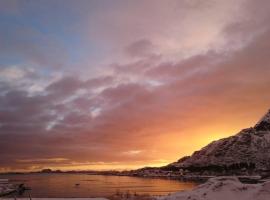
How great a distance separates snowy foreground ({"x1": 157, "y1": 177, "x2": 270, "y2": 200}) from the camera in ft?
114

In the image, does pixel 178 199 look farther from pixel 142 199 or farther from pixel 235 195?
pixel 142 199

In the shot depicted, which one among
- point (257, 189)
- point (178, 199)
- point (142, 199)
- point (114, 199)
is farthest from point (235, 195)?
point (114, 199)

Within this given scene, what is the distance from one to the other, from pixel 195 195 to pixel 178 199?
237 cm

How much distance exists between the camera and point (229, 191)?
37.5 meters

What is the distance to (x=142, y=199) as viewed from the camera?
53.5m

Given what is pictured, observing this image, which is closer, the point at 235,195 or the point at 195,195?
the point at 235,195

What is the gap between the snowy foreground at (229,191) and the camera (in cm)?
3462

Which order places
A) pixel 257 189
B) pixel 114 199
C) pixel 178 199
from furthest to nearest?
1. pixel 114 199
2. pixel 178 199
3. pixel 257 189

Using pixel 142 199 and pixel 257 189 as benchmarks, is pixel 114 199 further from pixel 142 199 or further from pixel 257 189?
pixel 257 189

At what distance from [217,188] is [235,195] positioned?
7.84 feet

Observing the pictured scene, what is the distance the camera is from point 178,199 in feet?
136

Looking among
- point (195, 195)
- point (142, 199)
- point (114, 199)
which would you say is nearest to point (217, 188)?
point (195, 195)

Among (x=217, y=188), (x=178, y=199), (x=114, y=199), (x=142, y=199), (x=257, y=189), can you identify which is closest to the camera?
(x=257, y=189)

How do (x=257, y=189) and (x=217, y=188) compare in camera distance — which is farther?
(x=217, y=188)
